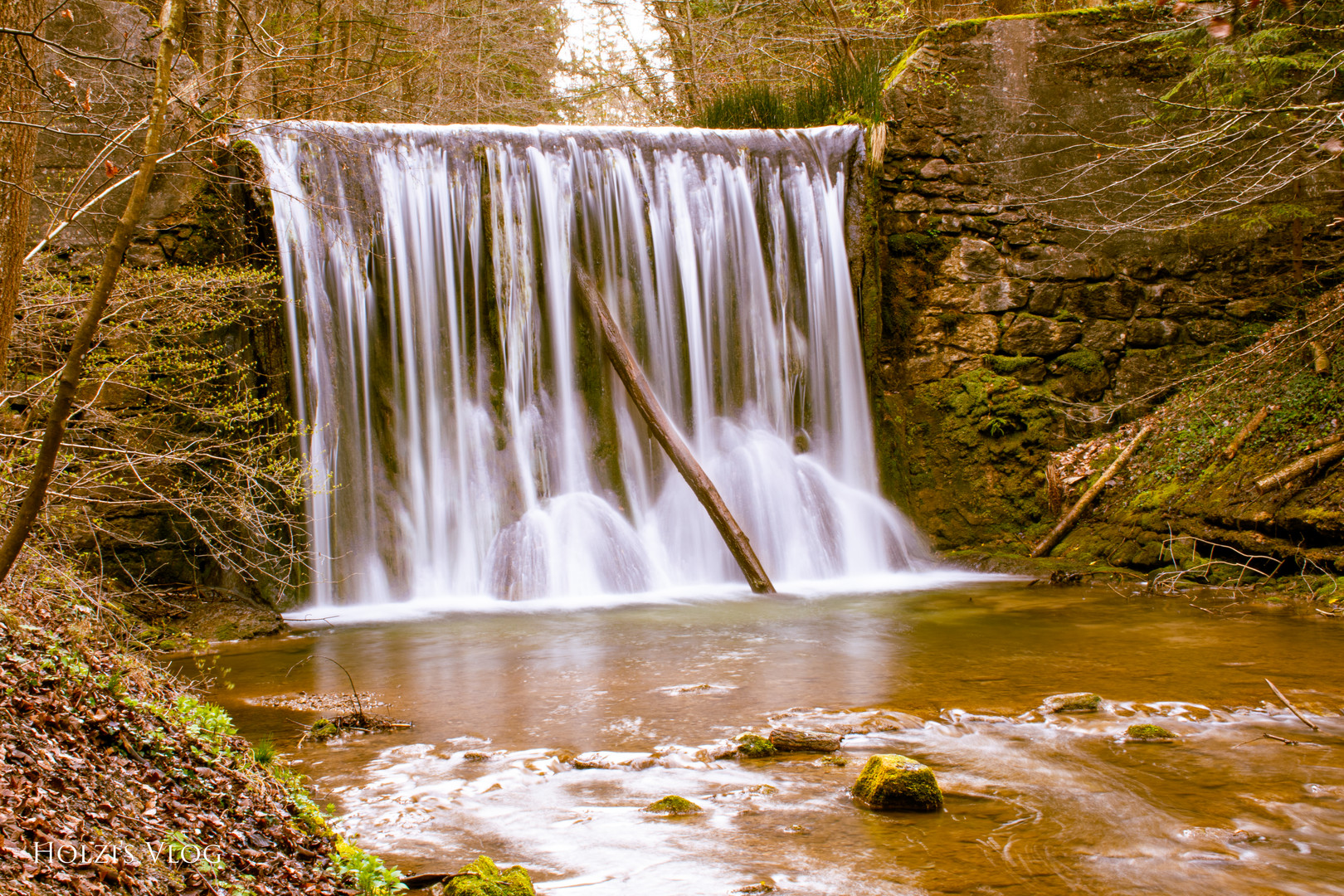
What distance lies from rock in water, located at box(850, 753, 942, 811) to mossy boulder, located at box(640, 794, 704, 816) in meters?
0.59

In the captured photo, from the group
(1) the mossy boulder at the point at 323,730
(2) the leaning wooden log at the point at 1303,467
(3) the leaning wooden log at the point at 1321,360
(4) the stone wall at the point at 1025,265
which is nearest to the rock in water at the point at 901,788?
(1) the mossy boulder at the point at 323,730

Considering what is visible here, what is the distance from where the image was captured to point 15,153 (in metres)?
3.70

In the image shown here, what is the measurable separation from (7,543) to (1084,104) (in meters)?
10.7

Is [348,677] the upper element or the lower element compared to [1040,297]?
lower

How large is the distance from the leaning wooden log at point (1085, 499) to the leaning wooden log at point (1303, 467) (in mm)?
1675

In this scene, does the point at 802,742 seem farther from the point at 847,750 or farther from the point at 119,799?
the point at 119,799

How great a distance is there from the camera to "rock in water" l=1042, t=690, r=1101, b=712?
457cm

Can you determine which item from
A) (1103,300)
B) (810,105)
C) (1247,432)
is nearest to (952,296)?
(1103,300)

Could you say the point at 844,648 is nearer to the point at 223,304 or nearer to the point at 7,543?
the point at 7,543

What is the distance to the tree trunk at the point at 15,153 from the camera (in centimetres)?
355

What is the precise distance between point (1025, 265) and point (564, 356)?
496 cm

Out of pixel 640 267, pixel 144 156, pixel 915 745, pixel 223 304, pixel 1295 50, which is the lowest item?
pixel 915 745

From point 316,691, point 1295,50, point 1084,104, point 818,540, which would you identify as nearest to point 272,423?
point 316,691

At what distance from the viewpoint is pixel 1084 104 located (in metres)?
10.4
